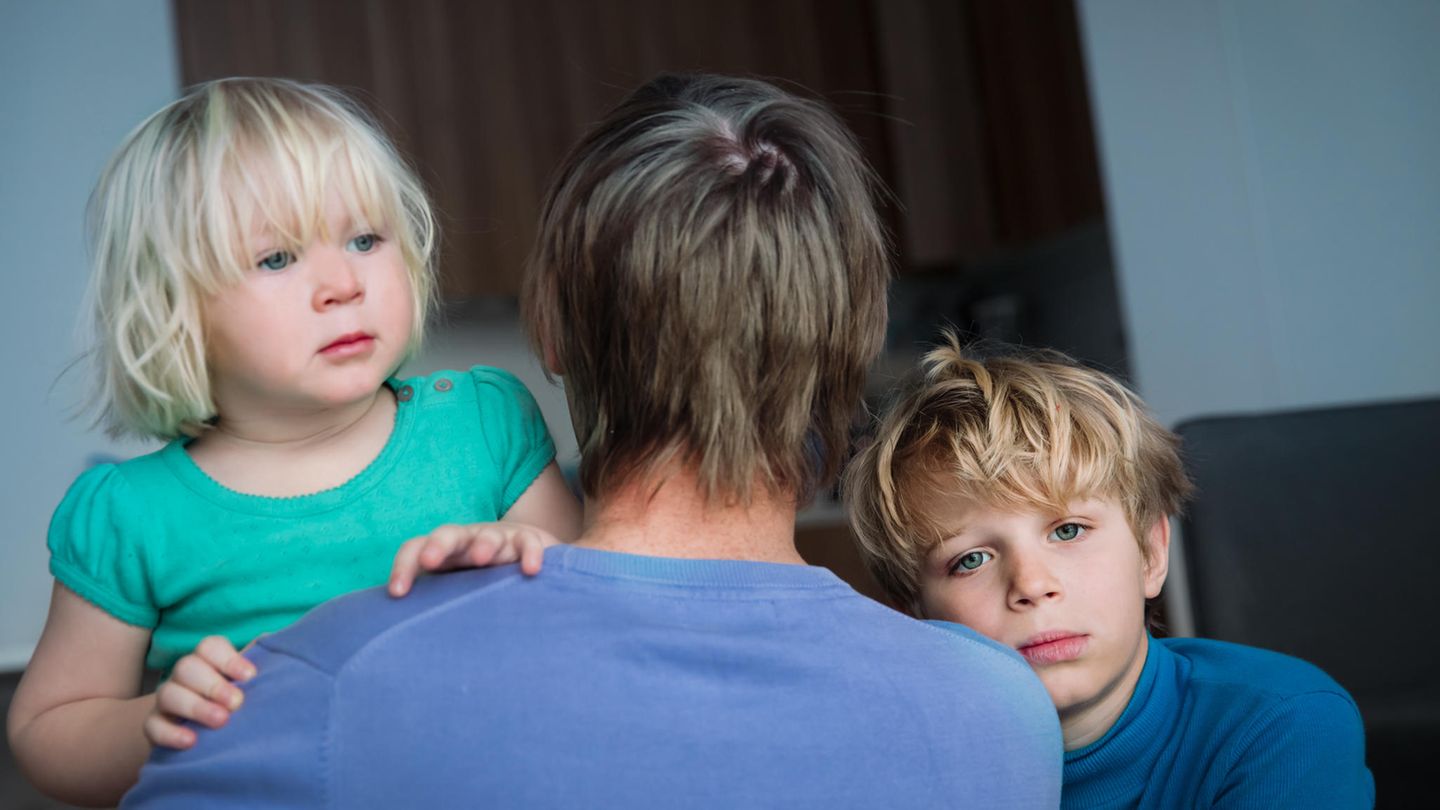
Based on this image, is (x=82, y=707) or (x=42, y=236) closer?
(x=82, y=707)

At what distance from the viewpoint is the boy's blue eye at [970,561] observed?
1.24 metres

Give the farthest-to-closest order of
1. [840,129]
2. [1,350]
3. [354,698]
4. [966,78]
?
[966,78] < [1,350] < [840,129] < [354,698]

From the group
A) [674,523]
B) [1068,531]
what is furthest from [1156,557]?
[674,523]

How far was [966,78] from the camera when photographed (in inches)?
172

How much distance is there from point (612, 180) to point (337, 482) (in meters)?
0.36

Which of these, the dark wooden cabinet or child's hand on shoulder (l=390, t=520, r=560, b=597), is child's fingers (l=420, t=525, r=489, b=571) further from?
the dark wooden cabinet

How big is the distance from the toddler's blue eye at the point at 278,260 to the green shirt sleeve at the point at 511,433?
0.21 metres

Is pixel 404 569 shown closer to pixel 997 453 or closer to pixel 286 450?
pixel 286 450

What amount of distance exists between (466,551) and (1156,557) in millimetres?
777

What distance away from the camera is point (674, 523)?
894mm

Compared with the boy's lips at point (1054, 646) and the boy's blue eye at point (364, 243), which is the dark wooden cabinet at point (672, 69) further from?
the boy's blue eye at point (364, 243)

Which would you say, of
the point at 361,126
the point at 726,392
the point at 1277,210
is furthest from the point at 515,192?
the point at 726,392

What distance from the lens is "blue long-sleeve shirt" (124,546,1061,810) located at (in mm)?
742

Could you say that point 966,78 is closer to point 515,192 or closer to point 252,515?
point 515,192
